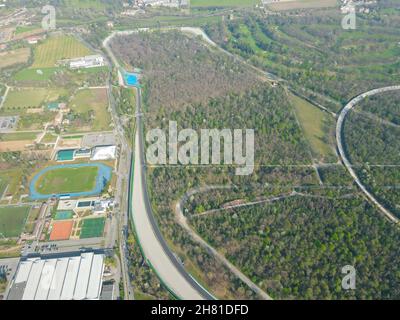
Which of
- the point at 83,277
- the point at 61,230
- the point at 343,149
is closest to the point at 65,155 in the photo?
the point at 61,230

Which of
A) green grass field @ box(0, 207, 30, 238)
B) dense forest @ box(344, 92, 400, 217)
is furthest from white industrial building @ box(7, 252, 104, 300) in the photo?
dense forest @ box(344, 92, 400, 217)

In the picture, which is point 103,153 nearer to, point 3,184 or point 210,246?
point 3,184

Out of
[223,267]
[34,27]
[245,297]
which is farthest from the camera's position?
[34,27]

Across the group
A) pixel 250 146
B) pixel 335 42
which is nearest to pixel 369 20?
pixel 335 42

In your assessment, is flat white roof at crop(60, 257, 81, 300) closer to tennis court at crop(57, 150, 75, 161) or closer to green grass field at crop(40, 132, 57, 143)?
tennis court at crop(57, 150, 75, 161)

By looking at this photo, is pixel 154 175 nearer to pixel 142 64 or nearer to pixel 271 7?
pixel 142 64

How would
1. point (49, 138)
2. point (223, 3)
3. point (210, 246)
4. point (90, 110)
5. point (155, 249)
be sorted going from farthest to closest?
point (223, 3)
point (90, 110)
point (49, 138)
point (155, 249)
point (210, 246)

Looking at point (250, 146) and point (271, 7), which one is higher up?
point (271, 7)
